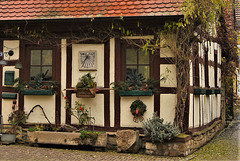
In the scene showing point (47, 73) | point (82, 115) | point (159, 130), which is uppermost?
point (47, 73)

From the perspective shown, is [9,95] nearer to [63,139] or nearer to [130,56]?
[63,139]

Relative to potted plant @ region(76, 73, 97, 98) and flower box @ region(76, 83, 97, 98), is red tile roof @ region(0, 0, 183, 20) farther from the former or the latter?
flower box @ region(76, 83, 97, 98)

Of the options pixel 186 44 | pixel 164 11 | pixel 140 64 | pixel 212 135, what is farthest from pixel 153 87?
pixel 212 135

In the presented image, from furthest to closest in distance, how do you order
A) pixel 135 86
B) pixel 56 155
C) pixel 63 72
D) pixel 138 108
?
pixel 63 72 → pixel 135 86 → pixel 138 108 → pixel 56 155

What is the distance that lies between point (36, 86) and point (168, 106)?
11.1 feet

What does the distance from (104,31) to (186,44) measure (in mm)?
2037

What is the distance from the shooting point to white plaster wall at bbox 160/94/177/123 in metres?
8.56

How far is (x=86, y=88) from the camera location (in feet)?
28.2

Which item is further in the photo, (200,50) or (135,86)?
(200,50)

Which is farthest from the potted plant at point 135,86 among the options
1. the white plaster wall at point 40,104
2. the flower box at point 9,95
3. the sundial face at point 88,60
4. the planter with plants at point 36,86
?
the flower box at point 9,95

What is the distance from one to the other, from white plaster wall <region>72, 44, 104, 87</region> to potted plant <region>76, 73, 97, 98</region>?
29 cm

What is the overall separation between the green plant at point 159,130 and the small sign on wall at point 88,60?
1.97 metres

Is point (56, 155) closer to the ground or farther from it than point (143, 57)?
closer to the ground

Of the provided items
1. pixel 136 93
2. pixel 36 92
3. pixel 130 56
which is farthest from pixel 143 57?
pixel 36 92
